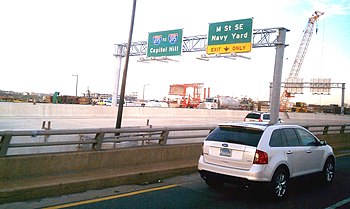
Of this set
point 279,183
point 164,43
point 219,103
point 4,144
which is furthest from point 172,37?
point 219,103

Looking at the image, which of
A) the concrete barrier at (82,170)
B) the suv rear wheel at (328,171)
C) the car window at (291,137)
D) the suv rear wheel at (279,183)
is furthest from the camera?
the suv rear wheel at (328,171)

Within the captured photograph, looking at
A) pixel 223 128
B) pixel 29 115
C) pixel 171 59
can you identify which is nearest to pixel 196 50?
pixel 171 59

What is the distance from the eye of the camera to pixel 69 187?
6.75 m

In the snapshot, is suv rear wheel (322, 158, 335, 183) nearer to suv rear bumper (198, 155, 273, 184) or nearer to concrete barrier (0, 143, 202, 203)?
suv rear bumper (198, 155, 273, 184)

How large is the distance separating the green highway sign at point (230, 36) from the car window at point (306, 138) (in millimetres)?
16981

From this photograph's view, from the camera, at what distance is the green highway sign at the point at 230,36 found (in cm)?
2478

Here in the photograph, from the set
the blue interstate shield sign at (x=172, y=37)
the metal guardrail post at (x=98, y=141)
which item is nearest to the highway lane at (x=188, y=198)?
the metal guardrail post at (x=98, y=141)

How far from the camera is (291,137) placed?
7797 mm

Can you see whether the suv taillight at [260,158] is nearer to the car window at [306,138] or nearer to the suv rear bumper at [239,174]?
the suv rear bumper at [239,174]

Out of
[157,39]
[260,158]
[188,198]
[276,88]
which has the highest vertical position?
[157,39]

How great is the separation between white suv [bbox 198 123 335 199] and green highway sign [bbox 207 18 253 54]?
17.7 m

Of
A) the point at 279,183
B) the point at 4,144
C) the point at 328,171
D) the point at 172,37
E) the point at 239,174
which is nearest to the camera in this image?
the point at 4,144

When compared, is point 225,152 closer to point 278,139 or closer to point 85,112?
point 278,139

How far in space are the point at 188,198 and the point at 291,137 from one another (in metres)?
2.77
